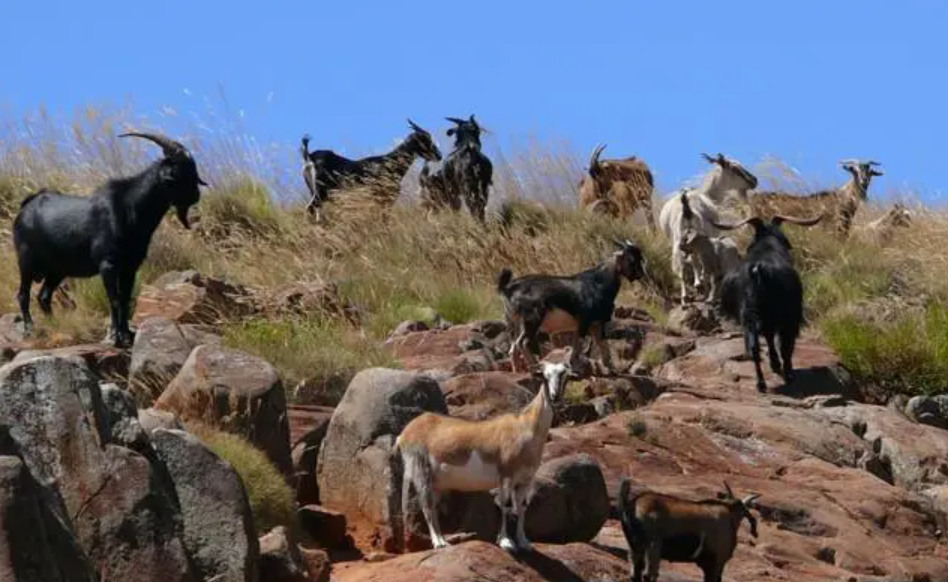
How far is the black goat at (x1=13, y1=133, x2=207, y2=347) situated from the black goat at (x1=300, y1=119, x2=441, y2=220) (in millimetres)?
7373

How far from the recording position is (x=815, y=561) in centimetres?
1414

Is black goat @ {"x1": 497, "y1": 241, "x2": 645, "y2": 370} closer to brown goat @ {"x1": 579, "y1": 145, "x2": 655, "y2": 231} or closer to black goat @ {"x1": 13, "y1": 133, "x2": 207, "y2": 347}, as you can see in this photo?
black goat @ {"x1": 13, "y1": 133, "x2": 207, "y2": 347}

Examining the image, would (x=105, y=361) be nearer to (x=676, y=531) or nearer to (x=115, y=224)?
(x=115, y=224)

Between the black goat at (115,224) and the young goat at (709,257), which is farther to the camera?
the young goat at (709,257)

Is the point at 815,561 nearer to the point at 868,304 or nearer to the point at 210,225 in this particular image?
the point at 868,304

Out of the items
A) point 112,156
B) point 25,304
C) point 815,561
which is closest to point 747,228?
point 112,156

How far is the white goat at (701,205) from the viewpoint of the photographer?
2384cm

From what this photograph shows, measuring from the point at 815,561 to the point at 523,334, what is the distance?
14.6 feet

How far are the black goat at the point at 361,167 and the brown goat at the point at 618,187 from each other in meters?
2.03

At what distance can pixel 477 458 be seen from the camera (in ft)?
40.7

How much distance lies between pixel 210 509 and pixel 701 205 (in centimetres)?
1371

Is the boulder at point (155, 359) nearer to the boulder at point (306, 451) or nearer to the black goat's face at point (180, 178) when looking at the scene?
the boulder at point (306, 451)

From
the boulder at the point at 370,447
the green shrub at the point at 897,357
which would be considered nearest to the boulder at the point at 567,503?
the boulder at the point at 370,447

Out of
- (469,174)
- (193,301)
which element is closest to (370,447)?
(193,301)
